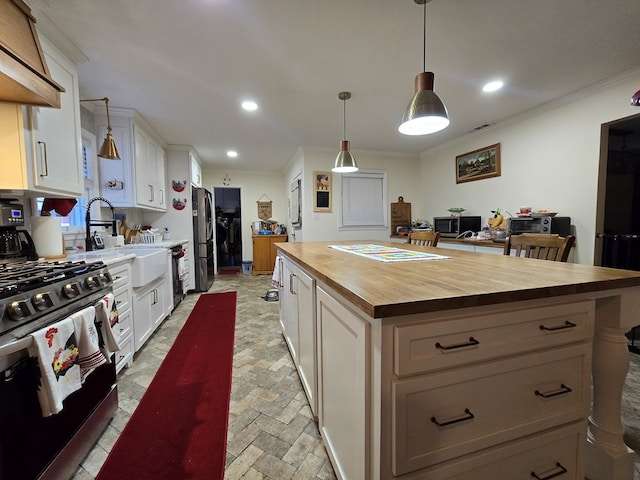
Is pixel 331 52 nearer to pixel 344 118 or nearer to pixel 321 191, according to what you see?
pixel 344 118

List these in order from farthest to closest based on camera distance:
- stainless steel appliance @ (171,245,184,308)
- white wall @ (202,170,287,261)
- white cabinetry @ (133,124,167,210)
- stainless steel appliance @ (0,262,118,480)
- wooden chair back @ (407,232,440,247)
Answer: white wall @ (202,170,287,261) < stainless steel appliance @ (171,245,184,308) < white cabinetry @ (133,124,167,210) < wooden chair back @ (407,232,440,247) < stainless steel appliance @ (0,262,118,480)

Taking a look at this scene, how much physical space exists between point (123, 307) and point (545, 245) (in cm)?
283

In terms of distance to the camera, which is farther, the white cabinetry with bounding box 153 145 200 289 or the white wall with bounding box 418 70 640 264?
the white cabinetry with bounding box 153 145 200 289

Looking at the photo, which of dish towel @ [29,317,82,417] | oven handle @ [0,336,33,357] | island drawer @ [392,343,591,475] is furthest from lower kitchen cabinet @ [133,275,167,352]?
island drawer @ [392,343,591,475]

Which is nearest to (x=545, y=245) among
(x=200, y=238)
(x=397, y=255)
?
(x=397, y=255)

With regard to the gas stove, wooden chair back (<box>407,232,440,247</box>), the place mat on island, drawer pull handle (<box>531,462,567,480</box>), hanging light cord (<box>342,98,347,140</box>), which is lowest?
drawer pull handle (<box>531,462,567,480</box>)

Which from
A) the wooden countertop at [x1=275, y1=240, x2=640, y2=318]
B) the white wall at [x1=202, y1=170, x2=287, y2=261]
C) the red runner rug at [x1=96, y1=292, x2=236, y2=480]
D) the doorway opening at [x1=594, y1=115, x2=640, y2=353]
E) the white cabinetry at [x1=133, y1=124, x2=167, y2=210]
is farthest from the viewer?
the white wall at [x1=202, y1=170, x2=287, y2=261]

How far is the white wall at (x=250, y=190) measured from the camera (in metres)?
5.95

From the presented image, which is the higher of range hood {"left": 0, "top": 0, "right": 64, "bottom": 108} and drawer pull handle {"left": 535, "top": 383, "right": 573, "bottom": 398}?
range hood {"left": 0, "top": 0, "right": 64, "bottom": 108}

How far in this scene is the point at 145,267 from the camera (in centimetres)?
215

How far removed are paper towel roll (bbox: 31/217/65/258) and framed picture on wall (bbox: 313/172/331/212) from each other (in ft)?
10.3

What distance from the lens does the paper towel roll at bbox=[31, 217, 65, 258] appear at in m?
1.66

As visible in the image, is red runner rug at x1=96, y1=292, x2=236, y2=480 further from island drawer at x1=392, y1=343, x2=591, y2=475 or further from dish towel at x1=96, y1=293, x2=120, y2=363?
island drawer at x1=392, y1=343, x2=591, y2=475

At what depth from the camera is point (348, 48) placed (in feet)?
6.20
